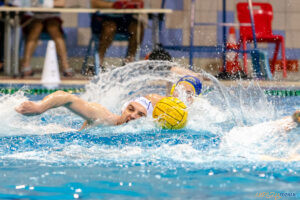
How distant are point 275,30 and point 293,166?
21.2 feet

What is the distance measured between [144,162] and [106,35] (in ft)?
14.6

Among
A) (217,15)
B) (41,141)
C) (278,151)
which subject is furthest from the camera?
(217,15)

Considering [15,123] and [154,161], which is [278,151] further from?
[15,123]

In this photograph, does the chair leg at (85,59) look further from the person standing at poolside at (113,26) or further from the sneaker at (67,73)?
the person standing at poolside at (113,26)

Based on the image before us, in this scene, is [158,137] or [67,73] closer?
[158,137]

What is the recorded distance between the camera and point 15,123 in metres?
3.56

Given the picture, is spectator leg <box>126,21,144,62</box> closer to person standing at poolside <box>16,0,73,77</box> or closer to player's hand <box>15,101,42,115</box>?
person standing at poolside <box>16,0,73,77</box>

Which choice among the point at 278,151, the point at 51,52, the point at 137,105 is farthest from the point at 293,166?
the point at 51,52

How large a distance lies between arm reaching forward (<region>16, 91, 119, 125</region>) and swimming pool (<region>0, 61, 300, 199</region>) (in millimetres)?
73

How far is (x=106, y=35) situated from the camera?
6.58 m

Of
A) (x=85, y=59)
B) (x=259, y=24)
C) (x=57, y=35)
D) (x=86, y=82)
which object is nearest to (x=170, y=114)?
A: (x=86, y=82)

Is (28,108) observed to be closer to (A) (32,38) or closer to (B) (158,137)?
(B) (158,137)

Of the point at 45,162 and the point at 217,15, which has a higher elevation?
the point at 217,15

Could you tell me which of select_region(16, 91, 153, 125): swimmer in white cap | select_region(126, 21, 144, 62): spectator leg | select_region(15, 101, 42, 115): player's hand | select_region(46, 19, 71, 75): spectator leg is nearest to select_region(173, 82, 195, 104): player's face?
select_region(16, 91, 153, 125): swimmer in white cap
